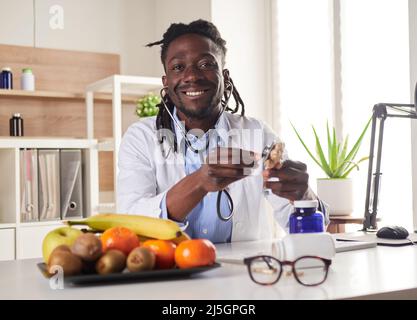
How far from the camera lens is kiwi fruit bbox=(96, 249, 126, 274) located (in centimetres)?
110

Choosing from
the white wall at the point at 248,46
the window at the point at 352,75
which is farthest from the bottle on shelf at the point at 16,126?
the window at the point at 352,75

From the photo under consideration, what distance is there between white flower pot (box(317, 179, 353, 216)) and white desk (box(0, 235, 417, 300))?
1807 mm

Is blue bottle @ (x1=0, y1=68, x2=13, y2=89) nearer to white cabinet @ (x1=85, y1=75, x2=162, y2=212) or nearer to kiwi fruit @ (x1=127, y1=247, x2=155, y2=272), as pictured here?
white cabinet @ (x1=85, y1=75, x2=162, y2=212)

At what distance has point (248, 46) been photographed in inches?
163

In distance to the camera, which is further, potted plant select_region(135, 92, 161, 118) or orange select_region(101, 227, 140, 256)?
potted plant select_region(135, 92, 161, 118)

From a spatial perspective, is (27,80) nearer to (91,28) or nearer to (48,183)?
(91,28)

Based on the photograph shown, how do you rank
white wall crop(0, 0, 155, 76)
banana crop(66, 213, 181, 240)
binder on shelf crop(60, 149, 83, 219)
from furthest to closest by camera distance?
white wall crop(0, 0, 155, 76) → binder on shelf crop(60, 149, 83, 219) → banana crop(66, 213, 181, 240)

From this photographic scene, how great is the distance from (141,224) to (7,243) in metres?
2.25

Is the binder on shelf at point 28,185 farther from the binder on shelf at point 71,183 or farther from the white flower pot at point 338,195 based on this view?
the white flower pot at point 338,195

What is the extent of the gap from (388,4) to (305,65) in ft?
2.40

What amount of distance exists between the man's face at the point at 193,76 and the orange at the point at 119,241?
0.91m

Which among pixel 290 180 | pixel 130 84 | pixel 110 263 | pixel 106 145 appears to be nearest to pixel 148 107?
pixel 130 84

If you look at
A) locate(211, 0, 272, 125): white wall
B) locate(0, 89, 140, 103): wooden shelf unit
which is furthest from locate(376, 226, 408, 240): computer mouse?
locate(0, 89, 140, 103): wooden shelf unit
